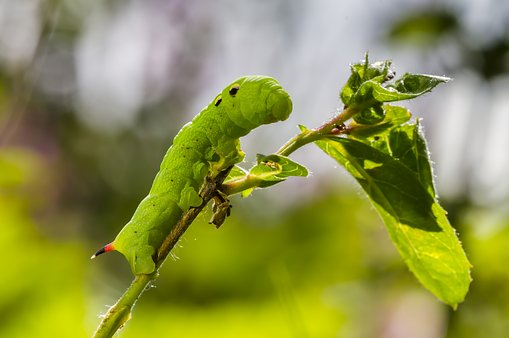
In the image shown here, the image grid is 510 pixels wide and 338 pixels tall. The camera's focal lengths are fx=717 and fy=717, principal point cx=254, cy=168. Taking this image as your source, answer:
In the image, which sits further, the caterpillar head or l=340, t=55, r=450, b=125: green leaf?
the caterpillar head

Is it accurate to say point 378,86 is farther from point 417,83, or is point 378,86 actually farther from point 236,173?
point 236,173

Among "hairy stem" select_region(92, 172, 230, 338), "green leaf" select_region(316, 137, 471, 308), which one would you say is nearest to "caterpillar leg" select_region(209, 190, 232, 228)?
"hairy stem" select_region(92, 172, 230, 338)

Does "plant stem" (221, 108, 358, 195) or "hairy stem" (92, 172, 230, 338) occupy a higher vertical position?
"plant stem" (221, 108, 358, 195)

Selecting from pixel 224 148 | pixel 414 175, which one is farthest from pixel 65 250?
pixel 414 175

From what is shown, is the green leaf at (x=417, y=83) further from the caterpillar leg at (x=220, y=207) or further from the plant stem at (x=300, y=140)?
the caterpillar leg at (x=220, y=207)

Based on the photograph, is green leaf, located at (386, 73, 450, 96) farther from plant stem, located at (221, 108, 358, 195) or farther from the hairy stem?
the hairy stem

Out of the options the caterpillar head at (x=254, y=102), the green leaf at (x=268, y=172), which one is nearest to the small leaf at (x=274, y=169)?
the green leaf at (x=268, y=172)

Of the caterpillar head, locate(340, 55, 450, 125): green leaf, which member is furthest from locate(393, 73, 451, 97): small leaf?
the caterpillar head
